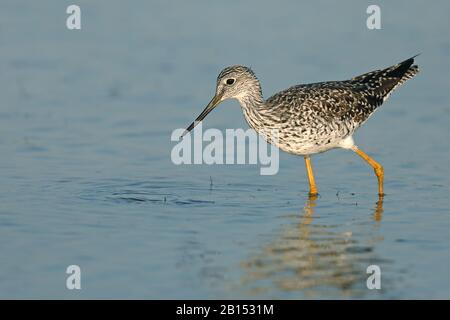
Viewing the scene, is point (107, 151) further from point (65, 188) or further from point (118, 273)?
point (118, 273)

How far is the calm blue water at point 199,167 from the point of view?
415 inches

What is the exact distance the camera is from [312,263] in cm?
1091

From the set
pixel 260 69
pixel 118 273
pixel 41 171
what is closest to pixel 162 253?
pixel 118 273

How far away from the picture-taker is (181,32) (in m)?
22.1

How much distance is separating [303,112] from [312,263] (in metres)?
3.40

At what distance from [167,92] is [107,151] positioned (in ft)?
12.0

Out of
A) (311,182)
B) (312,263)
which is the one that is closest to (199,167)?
(311,182)

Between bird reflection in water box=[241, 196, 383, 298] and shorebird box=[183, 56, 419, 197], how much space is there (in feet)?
5.32

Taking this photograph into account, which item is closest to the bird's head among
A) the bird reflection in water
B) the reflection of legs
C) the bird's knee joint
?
the bird's knee joint

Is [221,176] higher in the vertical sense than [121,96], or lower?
lower

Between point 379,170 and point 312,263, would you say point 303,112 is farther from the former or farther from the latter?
point 312,263

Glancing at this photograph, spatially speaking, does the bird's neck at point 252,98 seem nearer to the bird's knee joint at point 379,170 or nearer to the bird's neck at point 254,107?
the bird's neck at point 254,107

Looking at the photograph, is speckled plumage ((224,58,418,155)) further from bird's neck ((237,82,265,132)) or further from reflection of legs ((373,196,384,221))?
reflection of legs ((373,196,384,221))

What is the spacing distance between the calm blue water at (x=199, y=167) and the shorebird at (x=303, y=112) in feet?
2.50
